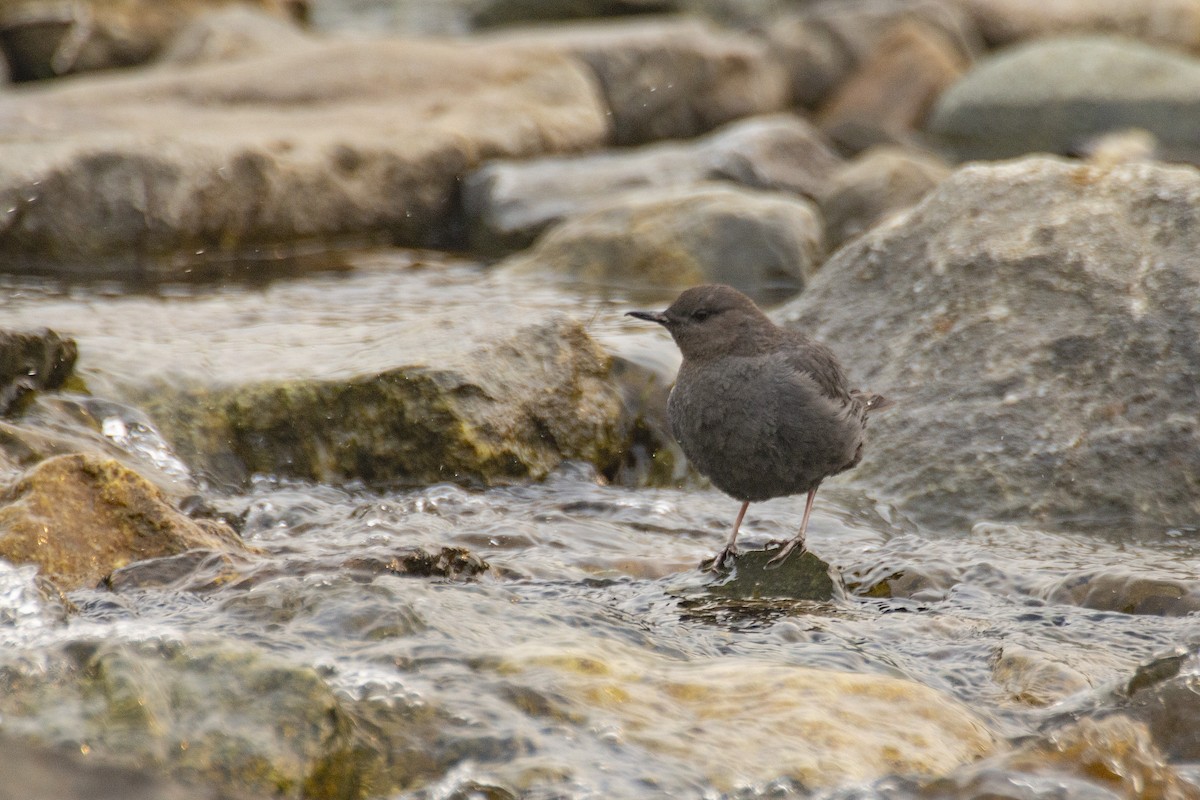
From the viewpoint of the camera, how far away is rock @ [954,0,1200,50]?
21.9 metres

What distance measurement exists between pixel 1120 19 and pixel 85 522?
2181 centimetres

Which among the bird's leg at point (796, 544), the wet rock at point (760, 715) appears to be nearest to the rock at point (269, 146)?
the bird's leg at point (796, 544)

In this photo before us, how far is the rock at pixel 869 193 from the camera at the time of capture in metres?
11.4

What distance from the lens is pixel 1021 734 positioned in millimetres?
3699

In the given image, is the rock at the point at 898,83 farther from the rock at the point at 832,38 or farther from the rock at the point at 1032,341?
the rock at the point at 1032,341

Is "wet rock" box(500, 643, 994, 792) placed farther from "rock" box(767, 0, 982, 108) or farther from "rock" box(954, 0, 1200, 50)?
"rock" box(954, 0, 1200, 50)

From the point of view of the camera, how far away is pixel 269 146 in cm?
1076

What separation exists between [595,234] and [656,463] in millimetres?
3644

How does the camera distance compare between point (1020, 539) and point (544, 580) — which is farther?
point (1020, 539)

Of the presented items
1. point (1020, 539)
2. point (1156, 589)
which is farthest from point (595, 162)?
point (1156, 589)

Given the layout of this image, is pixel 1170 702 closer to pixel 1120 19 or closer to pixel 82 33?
pixel 82 33

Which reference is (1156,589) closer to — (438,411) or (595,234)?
(438,411)

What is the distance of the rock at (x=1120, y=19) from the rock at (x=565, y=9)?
233 inches

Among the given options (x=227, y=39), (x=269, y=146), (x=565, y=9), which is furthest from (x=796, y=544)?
(x=565, y=9)
